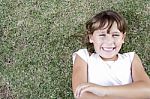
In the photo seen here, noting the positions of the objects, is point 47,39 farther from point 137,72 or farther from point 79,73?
point 137,72

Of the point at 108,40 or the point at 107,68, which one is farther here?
the point at 107,68

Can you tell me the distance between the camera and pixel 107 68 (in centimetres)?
239

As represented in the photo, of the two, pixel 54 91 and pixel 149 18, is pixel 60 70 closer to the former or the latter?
pixel 54 91

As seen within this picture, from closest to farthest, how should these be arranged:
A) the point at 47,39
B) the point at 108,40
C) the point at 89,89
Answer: the point at 89,89 < the point at 108,40 < the point at 47,39

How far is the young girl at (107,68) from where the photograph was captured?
2.17 metres

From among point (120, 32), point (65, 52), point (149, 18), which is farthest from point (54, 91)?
point (149, 18)

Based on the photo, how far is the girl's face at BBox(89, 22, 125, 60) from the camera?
89.3 inches

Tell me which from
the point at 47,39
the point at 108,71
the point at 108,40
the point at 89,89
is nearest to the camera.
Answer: the point at 89,89

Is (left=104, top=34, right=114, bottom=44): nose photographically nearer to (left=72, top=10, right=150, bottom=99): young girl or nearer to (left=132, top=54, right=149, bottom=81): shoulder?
(left=72, top=10, right=150, bottom=99): young girl

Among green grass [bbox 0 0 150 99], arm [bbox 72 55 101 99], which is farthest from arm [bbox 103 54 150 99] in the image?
green grass [bbox 0 0 150 99]

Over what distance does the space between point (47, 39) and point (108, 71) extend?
0.72m

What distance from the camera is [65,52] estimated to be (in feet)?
9.39

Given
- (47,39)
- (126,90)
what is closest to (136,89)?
(126,90)

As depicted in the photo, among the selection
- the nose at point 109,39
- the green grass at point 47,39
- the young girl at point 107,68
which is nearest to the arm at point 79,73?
the young girl at point 107,68
